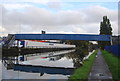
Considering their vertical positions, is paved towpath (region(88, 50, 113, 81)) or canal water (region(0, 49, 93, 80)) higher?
paved towpath (region(88, 50, 113, 81))

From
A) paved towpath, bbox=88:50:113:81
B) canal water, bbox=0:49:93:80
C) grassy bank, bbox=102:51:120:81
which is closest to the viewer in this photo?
paved towpath, bbox=88:50:113:81

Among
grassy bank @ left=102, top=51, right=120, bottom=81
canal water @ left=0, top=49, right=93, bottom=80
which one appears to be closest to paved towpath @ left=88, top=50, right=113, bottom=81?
grassy bank @ left=102, top=51, right=120, bottom=81

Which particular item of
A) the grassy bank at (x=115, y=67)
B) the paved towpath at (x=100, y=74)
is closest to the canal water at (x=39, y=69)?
the paved towpath at (x=100, y=74)

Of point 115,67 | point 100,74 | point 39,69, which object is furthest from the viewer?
point 39,69

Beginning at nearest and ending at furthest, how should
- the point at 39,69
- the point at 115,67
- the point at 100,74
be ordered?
1. the point at 100,74
2. the point at 115,67
3. the point at 39,69

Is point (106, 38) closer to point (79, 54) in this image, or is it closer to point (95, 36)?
point (95, 36)

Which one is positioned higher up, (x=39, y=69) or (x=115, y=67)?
(x=115, y=67)

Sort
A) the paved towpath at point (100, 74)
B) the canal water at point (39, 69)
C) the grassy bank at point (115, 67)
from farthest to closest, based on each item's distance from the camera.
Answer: the canal water at point (39, 69)
the grassy bank at point (115, 67)
the paved towpath at point (100, 74)

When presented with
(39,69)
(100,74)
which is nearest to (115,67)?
Result: (100,74)

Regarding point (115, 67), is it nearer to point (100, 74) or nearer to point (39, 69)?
point (100, 74)

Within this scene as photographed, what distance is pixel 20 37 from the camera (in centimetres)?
5653

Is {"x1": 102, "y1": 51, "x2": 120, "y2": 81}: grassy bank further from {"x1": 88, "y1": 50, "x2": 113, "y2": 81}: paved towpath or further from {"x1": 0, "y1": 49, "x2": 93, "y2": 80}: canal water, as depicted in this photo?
{"x1": 0, "y1": 49, "x2": 93, "y2": 80}: canal water

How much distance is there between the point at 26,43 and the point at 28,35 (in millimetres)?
5759

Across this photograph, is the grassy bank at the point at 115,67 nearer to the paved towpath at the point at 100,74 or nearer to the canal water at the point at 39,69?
the paved towpath at the point at 100,74
